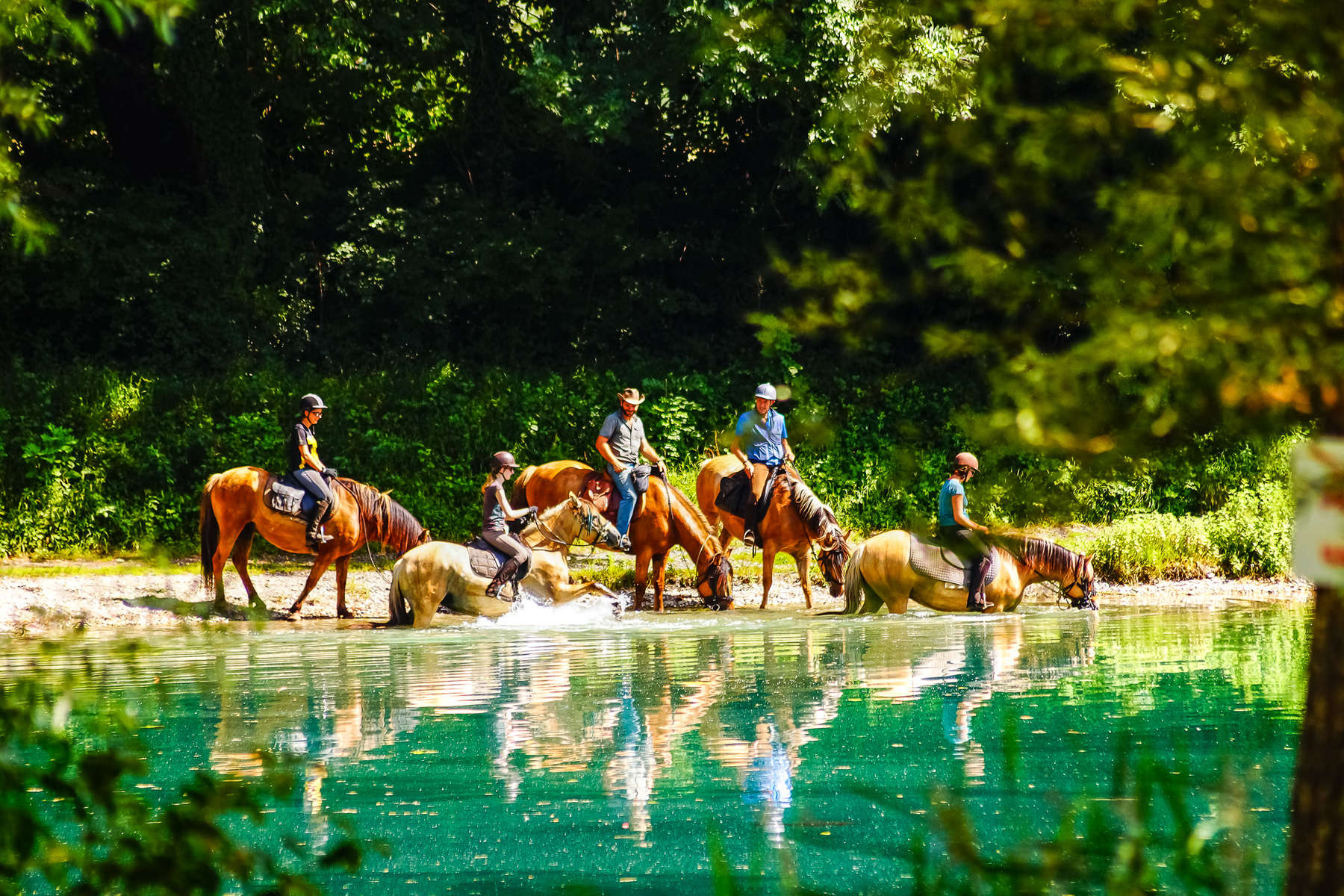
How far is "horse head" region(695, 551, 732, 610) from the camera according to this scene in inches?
769

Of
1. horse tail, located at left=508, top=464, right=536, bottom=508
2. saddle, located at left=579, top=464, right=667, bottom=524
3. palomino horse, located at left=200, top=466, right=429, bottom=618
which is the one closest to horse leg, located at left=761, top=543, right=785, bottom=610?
saddle, located at left=579, top=464, right=667, bottom=524

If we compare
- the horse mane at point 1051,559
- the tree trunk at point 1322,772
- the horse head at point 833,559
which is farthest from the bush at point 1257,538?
the tree trunk at point 1322,772

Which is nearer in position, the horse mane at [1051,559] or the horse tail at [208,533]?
the horse mane at [1051,559]

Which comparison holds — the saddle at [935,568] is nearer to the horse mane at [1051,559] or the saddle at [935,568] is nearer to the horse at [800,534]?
the horse mane at [1051,559]

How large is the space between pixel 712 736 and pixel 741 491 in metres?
10.8

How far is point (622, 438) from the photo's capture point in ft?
65.2

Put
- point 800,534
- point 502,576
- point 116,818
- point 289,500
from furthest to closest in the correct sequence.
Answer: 1. point 800,534
2. point 289,500
3. point 502,576
4. point 116,818

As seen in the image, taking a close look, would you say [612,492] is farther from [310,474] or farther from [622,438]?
[310,474]

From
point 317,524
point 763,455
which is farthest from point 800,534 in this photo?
point 317,524

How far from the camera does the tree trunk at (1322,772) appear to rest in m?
3.79

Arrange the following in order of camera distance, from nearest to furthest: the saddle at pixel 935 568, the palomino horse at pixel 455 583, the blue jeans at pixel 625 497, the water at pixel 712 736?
the water at pixel 712 736, the saddle at pixel 935 568, the palomino horse at pixel 455 583, the blue jeans at pixel 625 497

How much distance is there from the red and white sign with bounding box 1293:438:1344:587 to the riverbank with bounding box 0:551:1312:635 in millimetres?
15706

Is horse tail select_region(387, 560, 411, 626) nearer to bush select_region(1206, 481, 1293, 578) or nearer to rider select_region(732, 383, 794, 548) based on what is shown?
rider select_region(732, 383, 794, 548)

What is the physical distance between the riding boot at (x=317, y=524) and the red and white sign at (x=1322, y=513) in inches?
659
